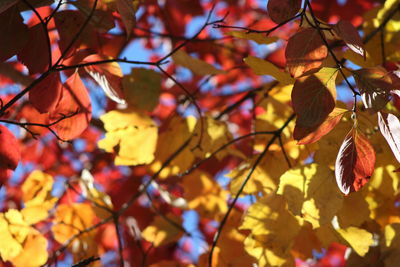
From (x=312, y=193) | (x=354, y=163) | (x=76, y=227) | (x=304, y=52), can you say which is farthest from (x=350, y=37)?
(x=76, y=227)

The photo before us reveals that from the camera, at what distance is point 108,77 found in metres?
1.03

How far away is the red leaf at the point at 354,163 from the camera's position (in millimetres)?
811

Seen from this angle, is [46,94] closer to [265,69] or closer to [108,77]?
[108,77]

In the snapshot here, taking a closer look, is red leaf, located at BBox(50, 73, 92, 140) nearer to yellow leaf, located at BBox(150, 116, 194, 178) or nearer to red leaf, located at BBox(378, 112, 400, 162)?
yellow leaf, located at BBox(150, 116, 194, 178)

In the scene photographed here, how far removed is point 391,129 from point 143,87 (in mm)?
740

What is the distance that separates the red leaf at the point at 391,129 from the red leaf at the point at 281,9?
204 mm

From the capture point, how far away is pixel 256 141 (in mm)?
1292

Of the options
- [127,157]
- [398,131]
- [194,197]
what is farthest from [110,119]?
[398,131]

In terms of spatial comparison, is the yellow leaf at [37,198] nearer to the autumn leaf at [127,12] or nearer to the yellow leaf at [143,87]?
the yellow leaf at [143,87]

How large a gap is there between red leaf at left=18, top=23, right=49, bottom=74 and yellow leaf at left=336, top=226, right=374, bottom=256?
67 centimetres

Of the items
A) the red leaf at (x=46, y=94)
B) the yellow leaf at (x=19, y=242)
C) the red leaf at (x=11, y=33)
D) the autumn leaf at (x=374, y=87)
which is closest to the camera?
the autumn leaf at (x=374, y=87)

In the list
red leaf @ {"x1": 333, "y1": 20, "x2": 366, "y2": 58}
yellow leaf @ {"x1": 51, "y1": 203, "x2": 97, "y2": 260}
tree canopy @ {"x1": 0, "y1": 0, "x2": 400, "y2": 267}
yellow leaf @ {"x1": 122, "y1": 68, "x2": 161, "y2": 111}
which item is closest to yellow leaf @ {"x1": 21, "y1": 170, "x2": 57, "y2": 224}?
tree canopy @ {"x1": 0, "y1": 0, "x2": 400, "y2": 267}

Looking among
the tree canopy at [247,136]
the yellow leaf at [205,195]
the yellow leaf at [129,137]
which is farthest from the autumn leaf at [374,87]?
the yellow leaf at [205,195]

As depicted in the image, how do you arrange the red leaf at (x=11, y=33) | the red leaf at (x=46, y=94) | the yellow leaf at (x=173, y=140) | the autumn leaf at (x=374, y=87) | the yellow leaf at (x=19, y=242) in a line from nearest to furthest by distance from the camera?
1. the autumn leaf at (x=374, y=87)
2. the red leaf at (x=11, y=33)
3. the red leaf at (x=46, y=94)
4. the yellow leaf at (x=19, y=242)
5. the yellow leaf at (x=173, y=140)
